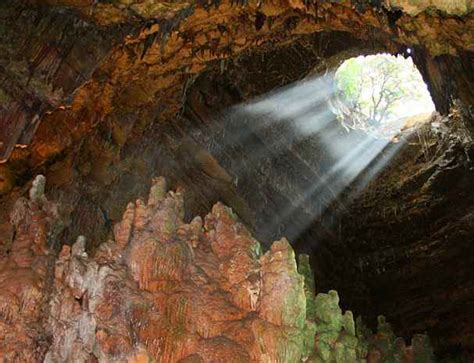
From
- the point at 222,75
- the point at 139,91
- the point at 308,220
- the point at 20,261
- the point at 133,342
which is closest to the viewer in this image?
the point at 133,342

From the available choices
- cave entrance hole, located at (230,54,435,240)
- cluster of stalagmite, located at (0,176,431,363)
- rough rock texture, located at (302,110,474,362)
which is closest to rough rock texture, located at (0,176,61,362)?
cluster of stalagmite, located at (0,176,431,363)

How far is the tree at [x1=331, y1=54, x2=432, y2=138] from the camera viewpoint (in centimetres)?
1409

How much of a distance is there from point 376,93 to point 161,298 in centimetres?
1202

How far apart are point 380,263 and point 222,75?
19.5 ft

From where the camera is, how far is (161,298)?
238 inches

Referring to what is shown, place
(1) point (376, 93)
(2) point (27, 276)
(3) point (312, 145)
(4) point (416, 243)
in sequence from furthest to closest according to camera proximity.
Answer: (1) point (376, 93), (4) point (416, 243), (3) point (312, 145), (2) point (27, 276)

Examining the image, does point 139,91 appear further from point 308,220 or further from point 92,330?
point 308,220

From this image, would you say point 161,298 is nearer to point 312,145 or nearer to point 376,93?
point 312,145

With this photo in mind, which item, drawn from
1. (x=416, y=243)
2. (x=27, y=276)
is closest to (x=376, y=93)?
(x=416, y=243)

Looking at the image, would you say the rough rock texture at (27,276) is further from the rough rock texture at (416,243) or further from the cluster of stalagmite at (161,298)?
the rough rock texture at (416,243)

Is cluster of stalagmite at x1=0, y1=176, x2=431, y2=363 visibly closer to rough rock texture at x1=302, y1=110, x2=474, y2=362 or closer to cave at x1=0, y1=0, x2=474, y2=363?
cave at x1=0, y1=0, x2=474, y2=363

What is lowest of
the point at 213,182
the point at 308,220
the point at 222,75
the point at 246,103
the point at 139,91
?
the point at 308,220

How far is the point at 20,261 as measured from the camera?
7363mm

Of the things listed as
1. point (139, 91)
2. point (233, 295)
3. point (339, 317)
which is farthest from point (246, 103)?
point (233, 295)
